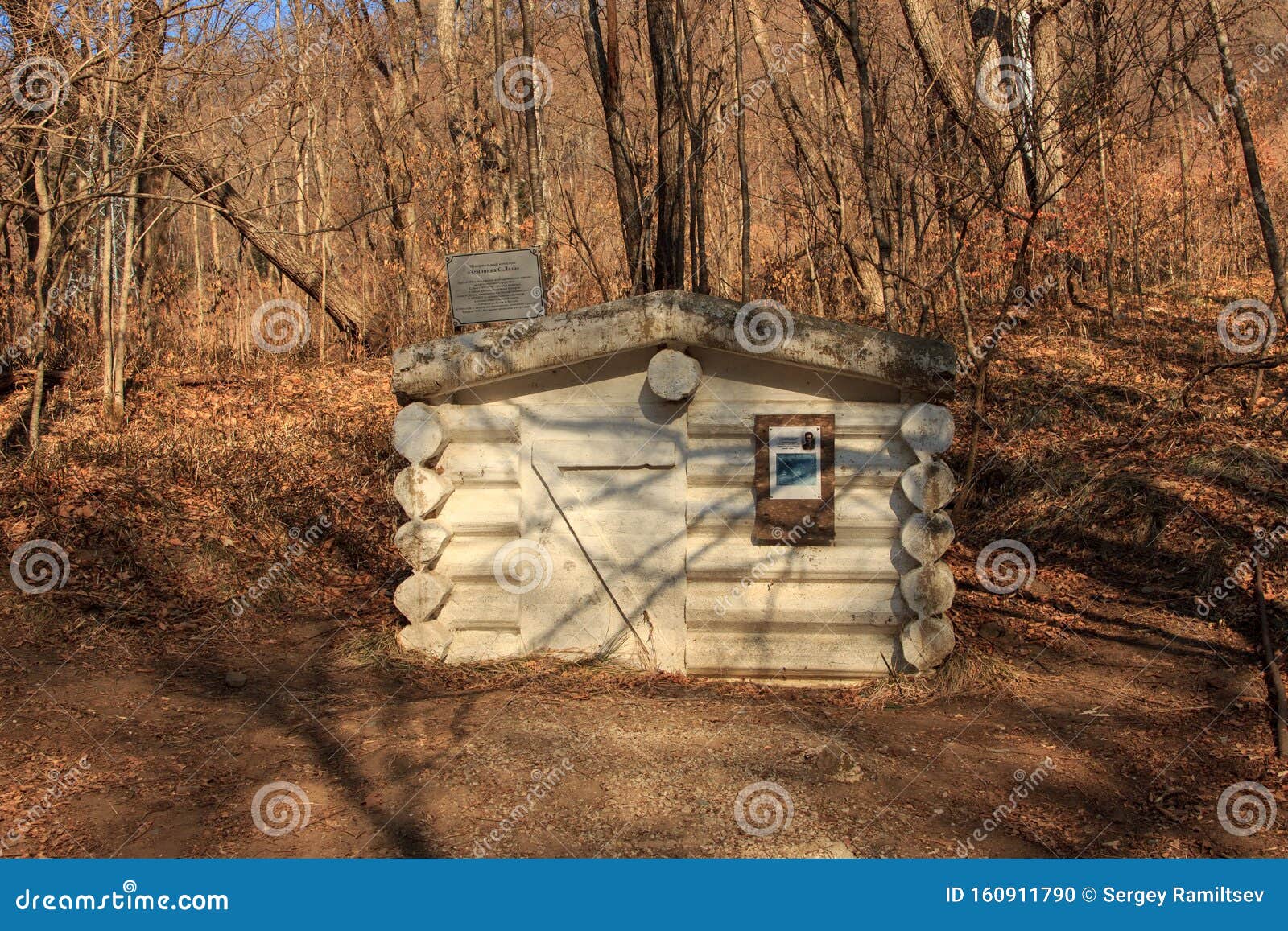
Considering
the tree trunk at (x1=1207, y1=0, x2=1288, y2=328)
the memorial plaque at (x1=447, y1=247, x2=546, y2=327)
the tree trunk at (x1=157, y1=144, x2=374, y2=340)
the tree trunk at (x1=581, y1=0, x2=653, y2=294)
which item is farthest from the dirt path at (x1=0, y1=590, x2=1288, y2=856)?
the tree trunk at (x1=157, y1=144, x2=374, y2=340)

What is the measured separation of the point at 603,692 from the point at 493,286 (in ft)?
9.36

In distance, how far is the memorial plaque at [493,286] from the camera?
7438 millimetres

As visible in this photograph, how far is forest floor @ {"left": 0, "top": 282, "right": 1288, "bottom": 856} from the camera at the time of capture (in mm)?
4840

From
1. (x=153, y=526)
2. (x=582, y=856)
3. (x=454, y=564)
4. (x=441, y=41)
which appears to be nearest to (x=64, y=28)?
(x=153, y=526)

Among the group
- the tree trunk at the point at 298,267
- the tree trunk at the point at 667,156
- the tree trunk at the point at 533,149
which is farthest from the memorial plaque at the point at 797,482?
the tree trunk at the point at 298,267

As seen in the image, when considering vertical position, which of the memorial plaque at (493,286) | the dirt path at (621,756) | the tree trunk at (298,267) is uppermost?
the tree trunk at (298,267)

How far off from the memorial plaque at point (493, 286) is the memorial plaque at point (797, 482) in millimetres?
1973

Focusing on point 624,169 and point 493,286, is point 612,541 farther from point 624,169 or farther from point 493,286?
point 624,169

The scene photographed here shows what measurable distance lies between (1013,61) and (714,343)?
4.64 meters

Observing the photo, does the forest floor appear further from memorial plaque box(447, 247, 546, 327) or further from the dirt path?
memorial plaque box(447, 247, 546, 327)

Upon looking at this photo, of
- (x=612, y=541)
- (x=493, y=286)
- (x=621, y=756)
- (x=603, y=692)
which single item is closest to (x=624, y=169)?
(x=493, y=286)

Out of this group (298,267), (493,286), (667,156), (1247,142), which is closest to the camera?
(493,286)

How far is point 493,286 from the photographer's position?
24.5 ft

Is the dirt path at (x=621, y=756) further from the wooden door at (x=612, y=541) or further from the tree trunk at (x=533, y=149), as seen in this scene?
the tree trunk at (x=533, y=149)
